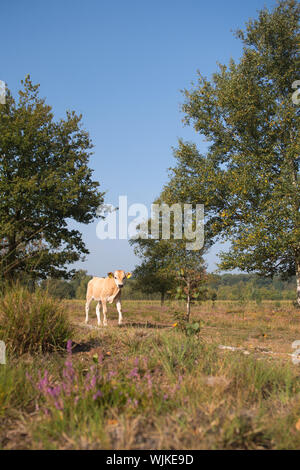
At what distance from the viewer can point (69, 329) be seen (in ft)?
23.6

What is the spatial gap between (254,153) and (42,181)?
14.5 meters

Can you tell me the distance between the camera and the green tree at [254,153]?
1855 cm

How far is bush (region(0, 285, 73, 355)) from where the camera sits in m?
6.31

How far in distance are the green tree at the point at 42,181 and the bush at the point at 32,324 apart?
1561 cm

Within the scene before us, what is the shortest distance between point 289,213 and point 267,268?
4740 mm

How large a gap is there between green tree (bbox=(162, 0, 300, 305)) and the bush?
1332 cm

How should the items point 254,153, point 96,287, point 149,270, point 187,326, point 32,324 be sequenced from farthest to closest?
1. point 149,270
2. point 254,153
3. point 96,287
4. point 187,326
5. point 32,324

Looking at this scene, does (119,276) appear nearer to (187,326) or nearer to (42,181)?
(187,326)

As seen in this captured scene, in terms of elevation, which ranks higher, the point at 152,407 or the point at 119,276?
Answer: the point at 119,276

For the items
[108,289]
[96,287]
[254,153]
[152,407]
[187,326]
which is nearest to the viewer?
[152,407]

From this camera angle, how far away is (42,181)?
24.4 m

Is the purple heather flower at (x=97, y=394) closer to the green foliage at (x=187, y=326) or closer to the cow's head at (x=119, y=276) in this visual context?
the green foliage at (x=187, y=326)
